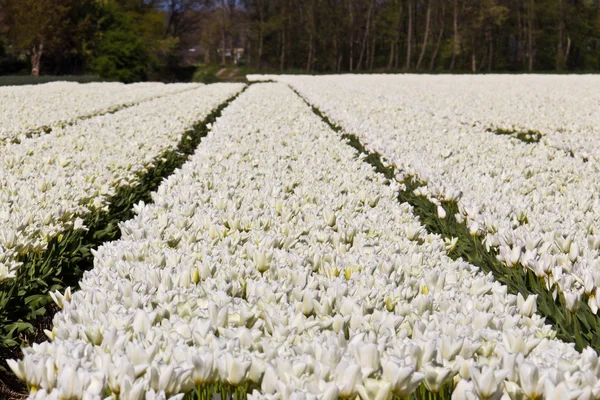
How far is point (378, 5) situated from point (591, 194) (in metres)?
74.0

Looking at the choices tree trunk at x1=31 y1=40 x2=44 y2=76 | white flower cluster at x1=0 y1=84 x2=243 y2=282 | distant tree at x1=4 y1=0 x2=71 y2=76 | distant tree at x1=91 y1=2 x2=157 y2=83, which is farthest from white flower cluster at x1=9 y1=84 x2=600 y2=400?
distant tree at x1=91 y1=2 x2=157 y2=83

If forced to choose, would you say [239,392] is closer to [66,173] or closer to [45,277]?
[45,277]

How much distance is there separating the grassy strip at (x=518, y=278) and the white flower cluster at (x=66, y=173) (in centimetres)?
320

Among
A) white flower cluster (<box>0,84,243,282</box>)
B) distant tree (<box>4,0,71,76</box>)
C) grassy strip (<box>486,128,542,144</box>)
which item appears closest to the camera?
white flower cluster (<box>0,84,243,282</box>)

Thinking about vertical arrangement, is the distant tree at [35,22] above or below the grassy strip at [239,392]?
above

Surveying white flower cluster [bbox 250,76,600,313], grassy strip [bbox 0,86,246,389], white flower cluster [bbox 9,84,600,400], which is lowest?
grassy strip [bbox 0,86,246,389]

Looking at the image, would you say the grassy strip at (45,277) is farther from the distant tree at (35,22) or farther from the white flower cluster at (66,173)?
the distant tree at (35,22)

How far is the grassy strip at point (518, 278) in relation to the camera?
9.84ft

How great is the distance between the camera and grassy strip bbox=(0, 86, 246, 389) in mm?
3557

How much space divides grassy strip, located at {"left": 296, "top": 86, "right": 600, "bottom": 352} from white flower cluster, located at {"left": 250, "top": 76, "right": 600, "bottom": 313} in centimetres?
7

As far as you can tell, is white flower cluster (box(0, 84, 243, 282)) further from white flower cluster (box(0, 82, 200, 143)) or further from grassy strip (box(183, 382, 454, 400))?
grassy strip (box(183, 382, 454, 400))

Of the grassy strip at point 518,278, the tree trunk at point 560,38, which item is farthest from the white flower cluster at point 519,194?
the tree trunk at point 560,38

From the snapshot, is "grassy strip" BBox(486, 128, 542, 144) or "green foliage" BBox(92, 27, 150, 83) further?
"green foliage" BBox(92, 27, 150, 83)

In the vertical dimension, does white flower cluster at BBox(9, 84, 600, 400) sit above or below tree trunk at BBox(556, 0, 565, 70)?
below
